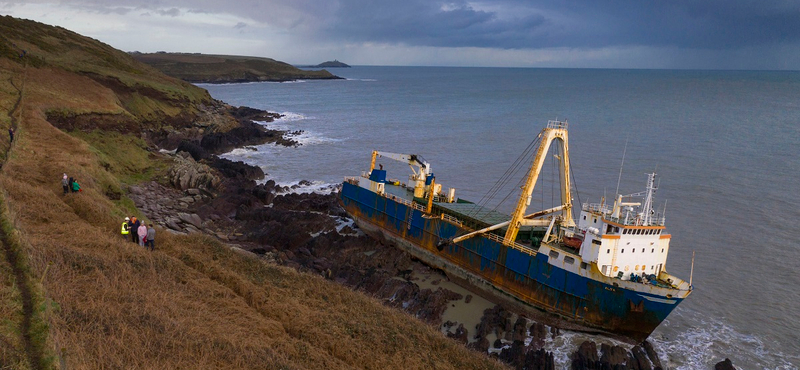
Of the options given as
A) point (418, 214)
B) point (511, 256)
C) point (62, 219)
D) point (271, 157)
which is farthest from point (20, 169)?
point (271, 157)

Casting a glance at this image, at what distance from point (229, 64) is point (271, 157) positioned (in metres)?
161

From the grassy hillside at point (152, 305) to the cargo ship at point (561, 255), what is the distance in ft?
21.2

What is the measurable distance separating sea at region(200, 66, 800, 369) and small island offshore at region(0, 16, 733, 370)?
4608 mm

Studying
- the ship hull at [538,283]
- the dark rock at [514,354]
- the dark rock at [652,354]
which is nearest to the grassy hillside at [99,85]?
the ship hull at [538,283]

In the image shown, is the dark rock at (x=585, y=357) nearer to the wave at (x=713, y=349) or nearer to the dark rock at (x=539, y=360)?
the dark rock at (x=539, y=360)

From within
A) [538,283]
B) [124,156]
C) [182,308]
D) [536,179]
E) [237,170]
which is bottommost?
[538,283]

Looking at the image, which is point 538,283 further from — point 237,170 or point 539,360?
point 237,170

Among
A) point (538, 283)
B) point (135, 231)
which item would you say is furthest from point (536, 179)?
point (135, 231)

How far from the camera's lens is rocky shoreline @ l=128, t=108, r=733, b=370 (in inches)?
722

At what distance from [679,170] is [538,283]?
29.8 metres

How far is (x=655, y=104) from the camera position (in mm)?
105062

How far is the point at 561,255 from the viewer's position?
2045 centimetres

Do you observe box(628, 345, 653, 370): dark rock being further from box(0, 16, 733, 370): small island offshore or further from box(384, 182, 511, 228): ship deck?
box(384, 182, 511, 228): ship deck

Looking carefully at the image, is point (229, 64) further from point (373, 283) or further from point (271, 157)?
point (373, 283)
